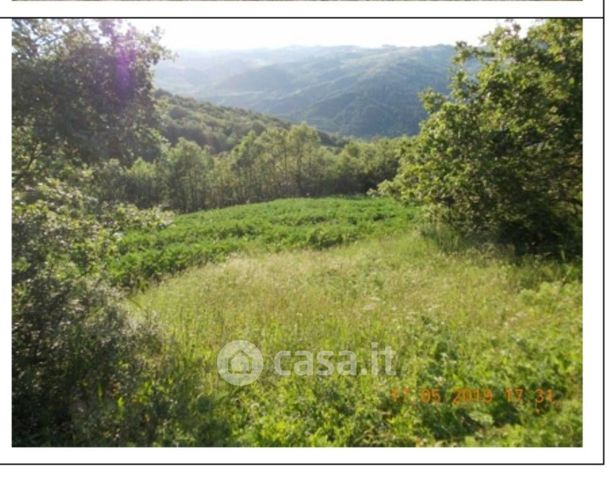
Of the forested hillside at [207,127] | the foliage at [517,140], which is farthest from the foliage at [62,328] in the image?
the forested hillside at [207,127]

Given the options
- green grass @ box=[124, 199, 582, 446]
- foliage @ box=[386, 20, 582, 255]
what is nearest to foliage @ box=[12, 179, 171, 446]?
green grass @ box=[124, 199, 582, 446]

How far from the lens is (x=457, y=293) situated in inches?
189

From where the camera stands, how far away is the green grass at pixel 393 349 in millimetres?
2998

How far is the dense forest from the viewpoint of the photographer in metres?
3.16

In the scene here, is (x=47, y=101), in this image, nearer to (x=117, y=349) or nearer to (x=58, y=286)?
(x=58, y=286)

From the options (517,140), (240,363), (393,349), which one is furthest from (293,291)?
(517,140)

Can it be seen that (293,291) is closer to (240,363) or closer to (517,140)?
(240,363)

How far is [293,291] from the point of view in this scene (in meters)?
5.53

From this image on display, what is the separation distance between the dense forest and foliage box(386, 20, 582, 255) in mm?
29

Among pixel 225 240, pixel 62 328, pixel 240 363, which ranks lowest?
pixel 225 240

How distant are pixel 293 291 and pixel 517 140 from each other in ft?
14.7

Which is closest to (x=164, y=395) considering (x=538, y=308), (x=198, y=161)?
(x=538, y=308)
